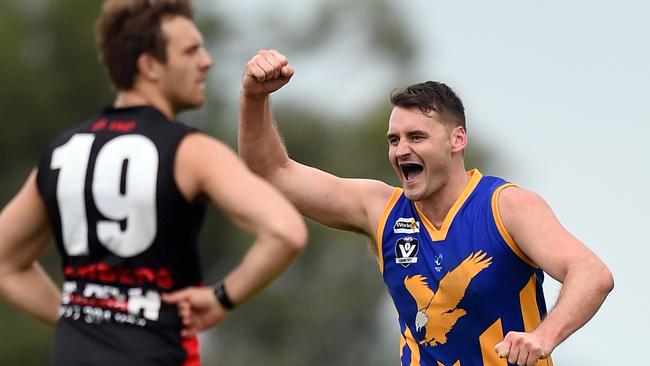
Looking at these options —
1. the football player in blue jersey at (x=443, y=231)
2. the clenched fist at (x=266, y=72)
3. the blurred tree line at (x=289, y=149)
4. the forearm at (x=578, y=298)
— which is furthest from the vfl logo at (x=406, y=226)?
the blurred tree line at (x=289, y=149)

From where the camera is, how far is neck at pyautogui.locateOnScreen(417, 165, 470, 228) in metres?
10.1

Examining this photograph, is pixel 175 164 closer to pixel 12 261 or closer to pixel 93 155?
pixel 93 155

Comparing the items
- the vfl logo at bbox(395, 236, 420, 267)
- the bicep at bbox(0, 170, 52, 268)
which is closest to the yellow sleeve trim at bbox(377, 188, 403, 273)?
the vfl logo at bbox(395, 236, 420, 267)

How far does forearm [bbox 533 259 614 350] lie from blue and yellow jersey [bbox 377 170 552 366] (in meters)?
0.49

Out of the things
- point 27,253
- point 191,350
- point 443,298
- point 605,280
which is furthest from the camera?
point 443,298

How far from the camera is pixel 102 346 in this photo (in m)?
7.89

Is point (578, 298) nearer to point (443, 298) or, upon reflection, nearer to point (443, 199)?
point (443, 298)

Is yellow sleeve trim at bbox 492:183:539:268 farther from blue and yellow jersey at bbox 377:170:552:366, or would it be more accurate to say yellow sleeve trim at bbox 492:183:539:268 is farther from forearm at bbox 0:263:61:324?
forearm at bbox 0:263:61:324

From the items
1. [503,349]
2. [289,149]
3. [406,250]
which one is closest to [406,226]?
[406,250]

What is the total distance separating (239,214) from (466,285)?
2447 millimetres

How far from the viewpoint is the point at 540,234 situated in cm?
945

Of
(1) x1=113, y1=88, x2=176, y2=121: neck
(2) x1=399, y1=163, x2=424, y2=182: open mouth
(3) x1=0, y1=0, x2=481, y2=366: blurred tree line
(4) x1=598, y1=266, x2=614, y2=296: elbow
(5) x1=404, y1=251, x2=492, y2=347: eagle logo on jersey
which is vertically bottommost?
(3) x1=0, y1=0, x2=481, y2=366: blurred tree line

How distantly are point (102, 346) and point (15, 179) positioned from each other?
34.7 metres

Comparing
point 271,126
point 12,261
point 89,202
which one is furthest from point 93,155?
point 271,126
